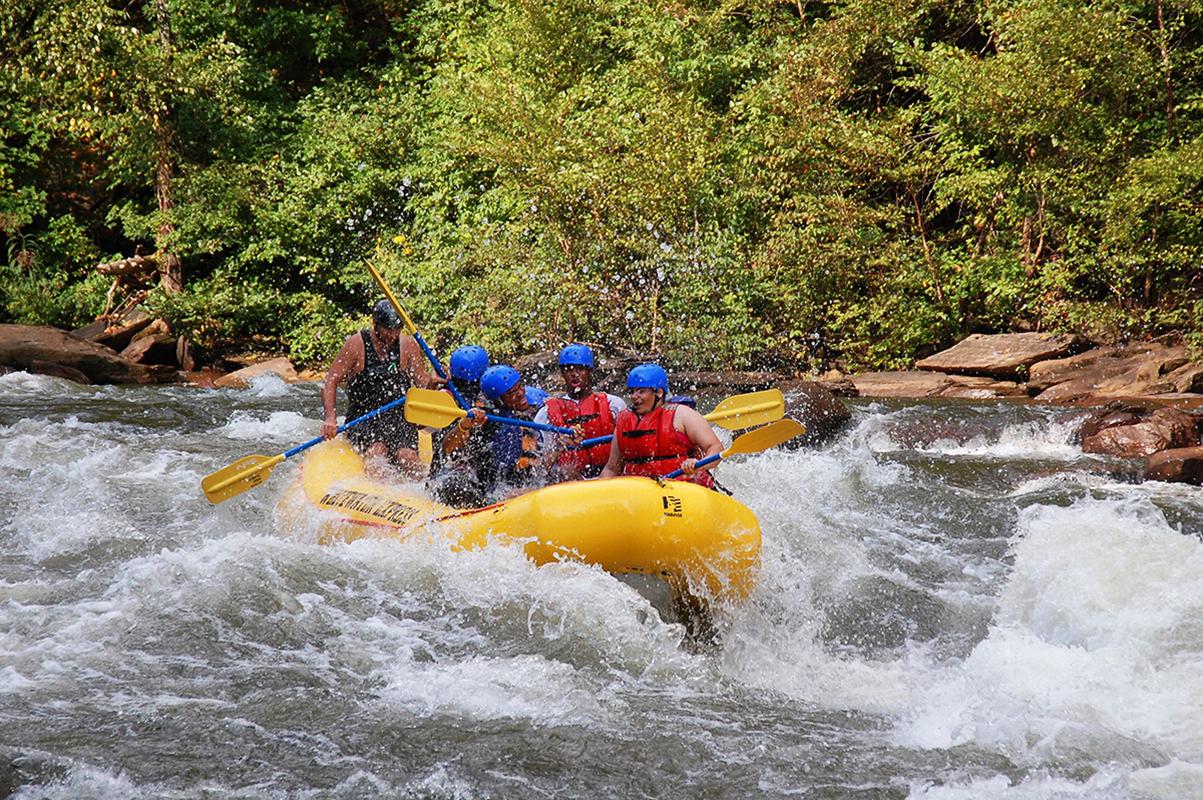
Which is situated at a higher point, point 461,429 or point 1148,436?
point 461,429

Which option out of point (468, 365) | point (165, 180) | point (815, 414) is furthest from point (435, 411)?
point (165, 180)

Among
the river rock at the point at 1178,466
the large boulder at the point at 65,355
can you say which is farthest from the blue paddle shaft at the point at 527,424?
the large boulder at the point at 65,355

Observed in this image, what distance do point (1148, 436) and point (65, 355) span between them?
10804 mm

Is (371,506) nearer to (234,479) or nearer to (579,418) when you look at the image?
(234,479)

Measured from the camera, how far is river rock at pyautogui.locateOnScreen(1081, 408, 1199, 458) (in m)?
8.69

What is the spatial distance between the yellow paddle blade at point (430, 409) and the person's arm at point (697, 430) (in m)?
1.05

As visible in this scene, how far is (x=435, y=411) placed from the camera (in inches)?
231

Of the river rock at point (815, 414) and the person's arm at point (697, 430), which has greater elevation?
the person's arm at point (697, 430)

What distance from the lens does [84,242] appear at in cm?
1653

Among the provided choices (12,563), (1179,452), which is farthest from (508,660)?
(1179,452)

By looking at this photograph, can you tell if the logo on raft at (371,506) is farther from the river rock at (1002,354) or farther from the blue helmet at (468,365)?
the river rock at (1002,354)

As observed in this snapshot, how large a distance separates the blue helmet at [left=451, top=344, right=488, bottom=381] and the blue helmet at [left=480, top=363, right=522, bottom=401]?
216 millimetres

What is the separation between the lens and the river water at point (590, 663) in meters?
3.84

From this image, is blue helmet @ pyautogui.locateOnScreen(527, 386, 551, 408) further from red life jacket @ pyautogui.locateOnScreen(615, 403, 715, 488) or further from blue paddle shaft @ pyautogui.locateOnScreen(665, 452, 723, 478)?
blue paddle shaft @ pyautogui.locateOnScreen(665, 452, 723, 478)
